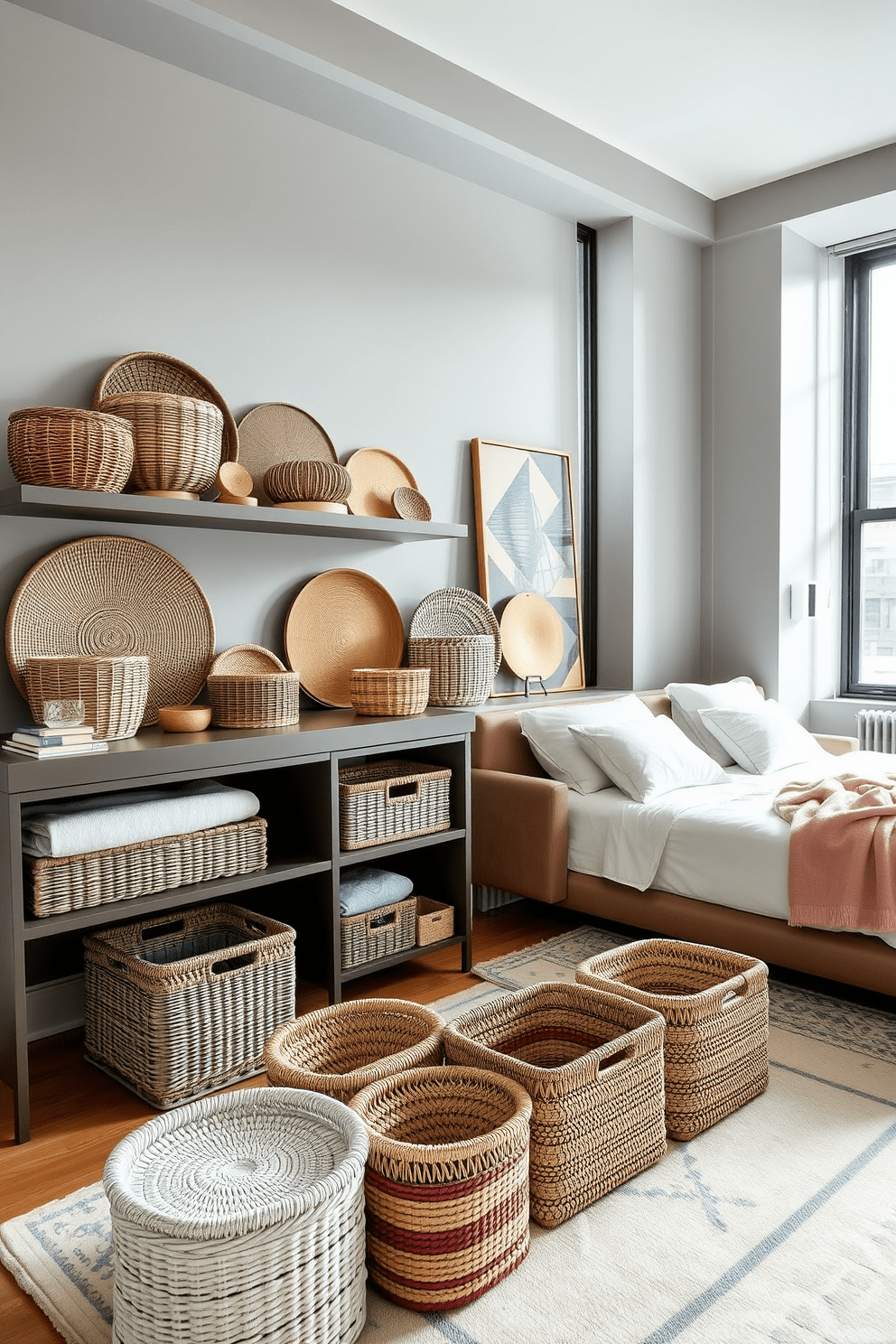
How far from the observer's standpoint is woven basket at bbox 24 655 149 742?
2.40 m

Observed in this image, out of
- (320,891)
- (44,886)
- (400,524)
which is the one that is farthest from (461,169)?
(44,886)

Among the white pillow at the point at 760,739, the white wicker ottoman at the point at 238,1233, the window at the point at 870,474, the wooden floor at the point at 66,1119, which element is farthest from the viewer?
the window at the point at 870,474

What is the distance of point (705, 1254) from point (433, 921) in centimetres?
143

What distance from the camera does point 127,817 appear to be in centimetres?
230

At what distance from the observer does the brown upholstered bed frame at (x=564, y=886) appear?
267cm

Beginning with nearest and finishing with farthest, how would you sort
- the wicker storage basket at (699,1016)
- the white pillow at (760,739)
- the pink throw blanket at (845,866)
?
the wicker storage basket at (699,1016), the pink throw blanket at (845,866), the white pillow at (760,739)

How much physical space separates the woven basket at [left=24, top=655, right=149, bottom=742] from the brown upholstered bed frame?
1.38 meters

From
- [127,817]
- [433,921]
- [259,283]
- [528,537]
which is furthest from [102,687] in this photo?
[528,537]

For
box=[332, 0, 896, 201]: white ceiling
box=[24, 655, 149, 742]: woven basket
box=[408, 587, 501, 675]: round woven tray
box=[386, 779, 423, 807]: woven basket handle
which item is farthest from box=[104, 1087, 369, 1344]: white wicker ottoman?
box=[332, 0, 896, 201]: white ceiling

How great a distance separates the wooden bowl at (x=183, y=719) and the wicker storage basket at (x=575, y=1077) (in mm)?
1101

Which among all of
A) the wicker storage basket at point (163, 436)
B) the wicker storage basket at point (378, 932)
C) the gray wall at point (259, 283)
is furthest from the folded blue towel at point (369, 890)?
the wicker storage basket at point (163, 436)

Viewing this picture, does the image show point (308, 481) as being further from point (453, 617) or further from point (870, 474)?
point (870, 474)

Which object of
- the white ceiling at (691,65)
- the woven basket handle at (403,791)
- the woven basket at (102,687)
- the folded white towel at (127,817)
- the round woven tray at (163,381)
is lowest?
the woven basket handle at (403,791)

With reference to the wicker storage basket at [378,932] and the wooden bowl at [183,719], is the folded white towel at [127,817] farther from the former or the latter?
the wicker storage basket at [378,932]
